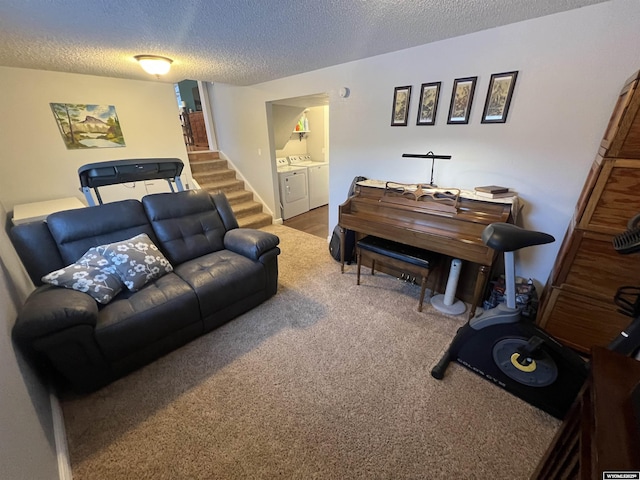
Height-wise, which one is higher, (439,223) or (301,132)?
(301,132)

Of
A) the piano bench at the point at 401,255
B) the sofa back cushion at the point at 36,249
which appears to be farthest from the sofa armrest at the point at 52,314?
the piano bench at the point at 401,255

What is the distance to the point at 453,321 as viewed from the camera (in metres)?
2.15

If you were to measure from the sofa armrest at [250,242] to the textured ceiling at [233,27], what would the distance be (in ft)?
5.16

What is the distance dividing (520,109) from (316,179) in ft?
11.8

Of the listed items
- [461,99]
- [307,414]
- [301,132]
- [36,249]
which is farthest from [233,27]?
[301,132]

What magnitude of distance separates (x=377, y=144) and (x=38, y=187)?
4008mm

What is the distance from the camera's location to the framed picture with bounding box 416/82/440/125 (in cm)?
232

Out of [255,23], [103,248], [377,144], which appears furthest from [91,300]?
[377,144]

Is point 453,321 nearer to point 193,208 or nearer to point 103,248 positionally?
point 193,208

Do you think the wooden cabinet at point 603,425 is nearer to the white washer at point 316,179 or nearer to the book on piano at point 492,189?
the book on piano at point 492,189

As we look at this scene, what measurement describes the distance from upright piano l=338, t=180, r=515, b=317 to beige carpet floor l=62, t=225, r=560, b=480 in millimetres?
517

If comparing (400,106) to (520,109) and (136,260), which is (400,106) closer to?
(520,109)

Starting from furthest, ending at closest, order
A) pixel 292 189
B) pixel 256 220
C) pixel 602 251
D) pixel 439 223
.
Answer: pixel 292 189 < pixel 256 220 < pixel 439 223 < pixel 602 251

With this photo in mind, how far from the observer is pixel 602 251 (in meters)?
1.56
